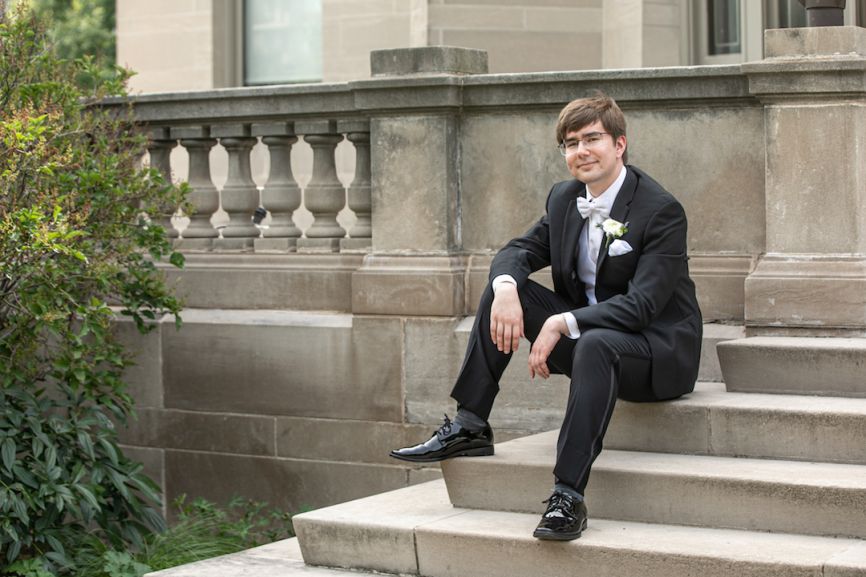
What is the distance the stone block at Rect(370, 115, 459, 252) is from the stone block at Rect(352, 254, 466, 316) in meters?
0.08

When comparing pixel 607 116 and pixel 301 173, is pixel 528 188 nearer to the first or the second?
pixel 607 116

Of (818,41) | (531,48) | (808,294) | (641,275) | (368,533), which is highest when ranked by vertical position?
(531,48)

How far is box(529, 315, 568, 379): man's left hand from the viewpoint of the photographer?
211 inches

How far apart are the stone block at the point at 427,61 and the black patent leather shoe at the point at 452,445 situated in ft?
7.35

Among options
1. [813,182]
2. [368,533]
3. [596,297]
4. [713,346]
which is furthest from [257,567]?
[813,182]

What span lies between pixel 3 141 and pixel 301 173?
5.48 meters

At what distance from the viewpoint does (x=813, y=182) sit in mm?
6484

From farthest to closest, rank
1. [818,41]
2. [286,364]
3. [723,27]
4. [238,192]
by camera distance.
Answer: [723,27] < [238,192] < [286,364] < [818,41]

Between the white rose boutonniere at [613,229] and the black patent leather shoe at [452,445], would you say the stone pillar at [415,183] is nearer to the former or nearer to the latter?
the black patent leather shoe at [452,445]

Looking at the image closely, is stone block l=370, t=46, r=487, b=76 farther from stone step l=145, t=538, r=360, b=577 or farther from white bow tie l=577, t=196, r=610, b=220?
stone step l=145, t=538, r=360, b=577

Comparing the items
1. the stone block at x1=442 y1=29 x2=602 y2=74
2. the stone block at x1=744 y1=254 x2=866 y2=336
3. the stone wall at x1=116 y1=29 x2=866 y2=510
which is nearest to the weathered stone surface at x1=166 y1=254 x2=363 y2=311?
the stone wall at x1=116 y1=29 x2=866 y2=510

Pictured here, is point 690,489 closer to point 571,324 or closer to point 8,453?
point 571,324

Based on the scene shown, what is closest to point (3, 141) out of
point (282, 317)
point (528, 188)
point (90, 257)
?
point (90, 257)

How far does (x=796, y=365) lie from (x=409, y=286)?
206 cm
